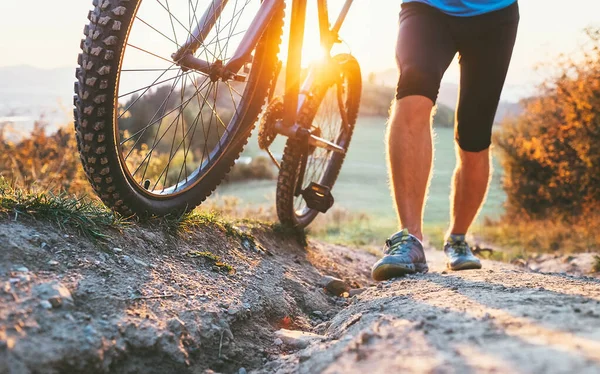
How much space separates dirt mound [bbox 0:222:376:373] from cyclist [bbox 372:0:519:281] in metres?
0.60

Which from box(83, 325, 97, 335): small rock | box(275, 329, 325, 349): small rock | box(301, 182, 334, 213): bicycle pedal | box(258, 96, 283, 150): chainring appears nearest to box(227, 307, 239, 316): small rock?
box(275, 329, 325, 349): small rock

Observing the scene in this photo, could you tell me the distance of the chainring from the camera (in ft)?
10.1

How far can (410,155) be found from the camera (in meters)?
2.71

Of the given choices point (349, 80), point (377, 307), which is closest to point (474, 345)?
point (377, 307)

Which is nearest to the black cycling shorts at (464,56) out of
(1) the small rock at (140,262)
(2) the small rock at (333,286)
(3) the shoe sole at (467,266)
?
(3) the shoe sole at (467,266)

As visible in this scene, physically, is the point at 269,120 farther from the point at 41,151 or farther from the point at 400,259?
the point at 41,151

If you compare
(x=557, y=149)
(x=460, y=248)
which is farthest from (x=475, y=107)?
(x=557, y=149)

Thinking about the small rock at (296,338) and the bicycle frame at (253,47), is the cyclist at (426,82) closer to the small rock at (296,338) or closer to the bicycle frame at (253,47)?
the bicycle frame at (253,47)

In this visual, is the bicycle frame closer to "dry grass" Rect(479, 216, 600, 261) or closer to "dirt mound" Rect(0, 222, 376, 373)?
"dirt mound" Rect(0, 222, 376, 373)

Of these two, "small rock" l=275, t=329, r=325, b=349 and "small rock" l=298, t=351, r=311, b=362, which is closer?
"small rock" l=298, t=351, r=311, b=362

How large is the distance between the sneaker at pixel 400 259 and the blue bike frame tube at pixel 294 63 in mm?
861

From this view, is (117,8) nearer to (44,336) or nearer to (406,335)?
(44,336)

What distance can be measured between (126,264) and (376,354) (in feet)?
3.19

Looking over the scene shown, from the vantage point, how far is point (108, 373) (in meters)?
1.38
